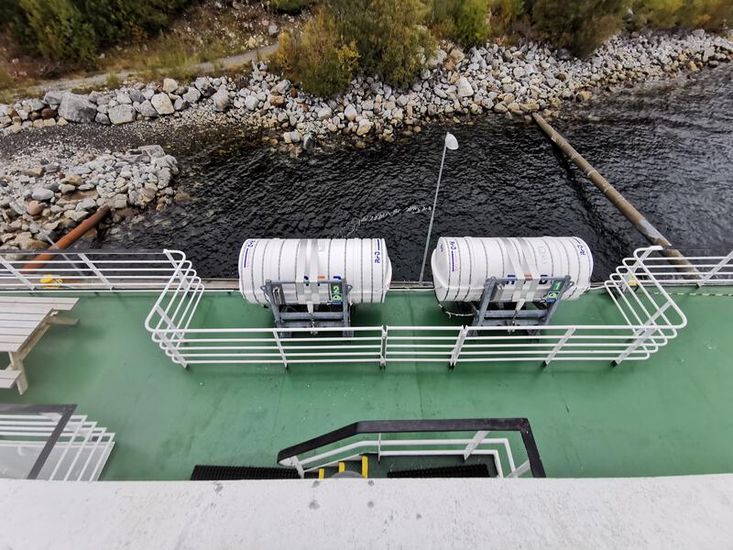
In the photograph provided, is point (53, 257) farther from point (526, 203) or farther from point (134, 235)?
point (526, 203)

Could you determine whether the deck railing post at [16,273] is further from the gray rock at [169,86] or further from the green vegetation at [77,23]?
the green vegetation at [77,23]

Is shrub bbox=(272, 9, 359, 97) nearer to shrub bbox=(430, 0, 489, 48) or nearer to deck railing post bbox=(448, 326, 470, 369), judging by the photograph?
shrub bbox=(430, 0, 489, 48)

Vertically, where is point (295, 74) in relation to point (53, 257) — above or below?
above

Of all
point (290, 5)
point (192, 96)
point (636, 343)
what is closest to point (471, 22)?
point (290, 5)

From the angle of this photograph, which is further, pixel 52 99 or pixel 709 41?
pixel 709 41

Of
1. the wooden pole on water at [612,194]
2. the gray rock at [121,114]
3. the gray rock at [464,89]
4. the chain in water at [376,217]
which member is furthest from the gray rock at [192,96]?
the wooden pole on water at [612,194]

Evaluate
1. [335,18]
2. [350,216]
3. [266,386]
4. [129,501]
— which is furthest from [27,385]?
[335,18]
